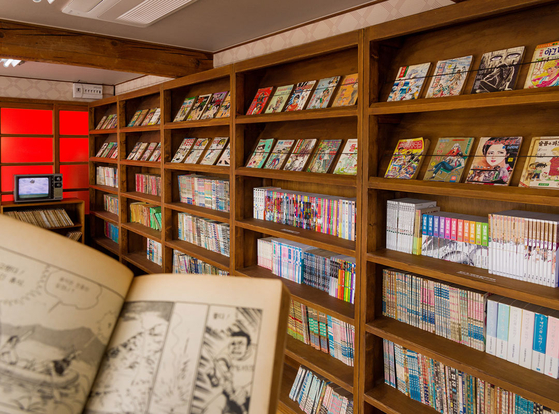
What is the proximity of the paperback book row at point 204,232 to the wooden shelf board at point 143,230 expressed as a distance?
29cm

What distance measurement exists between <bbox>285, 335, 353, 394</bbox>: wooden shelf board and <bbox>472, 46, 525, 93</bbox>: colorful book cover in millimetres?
1410

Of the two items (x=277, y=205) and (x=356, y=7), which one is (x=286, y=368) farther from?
(x=356, y=7)

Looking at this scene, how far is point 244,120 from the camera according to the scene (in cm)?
251

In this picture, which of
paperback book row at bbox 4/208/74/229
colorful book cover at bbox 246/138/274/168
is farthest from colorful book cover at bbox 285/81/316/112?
paperback book row at bbox 4/208/74/229

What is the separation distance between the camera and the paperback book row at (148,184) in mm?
3880

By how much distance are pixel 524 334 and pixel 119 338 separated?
58.9 inches

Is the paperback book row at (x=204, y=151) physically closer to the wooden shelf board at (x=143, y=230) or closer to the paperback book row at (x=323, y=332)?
the wooden shelf board at (x=143, y=230)

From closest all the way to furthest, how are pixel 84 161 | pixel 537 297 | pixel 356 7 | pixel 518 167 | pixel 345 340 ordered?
pixel 537 297, pixel 518 167, pixel 345 340, pixel 356 7, pixel 84 161

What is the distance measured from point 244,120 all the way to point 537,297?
1766 millimetres

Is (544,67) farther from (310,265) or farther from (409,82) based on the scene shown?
(310,265)

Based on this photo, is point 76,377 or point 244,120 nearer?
point 76,377

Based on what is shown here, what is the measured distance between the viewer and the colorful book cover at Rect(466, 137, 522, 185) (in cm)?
153

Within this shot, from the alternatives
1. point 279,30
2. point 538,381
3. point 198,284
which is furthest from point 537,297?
point 279,30

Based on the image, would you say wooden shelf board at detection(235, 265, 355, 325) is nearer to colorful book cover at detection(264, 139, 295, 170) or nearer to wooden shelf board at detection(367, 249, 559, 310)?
wooden shelf board at detection(367, 249, 559, 310)
